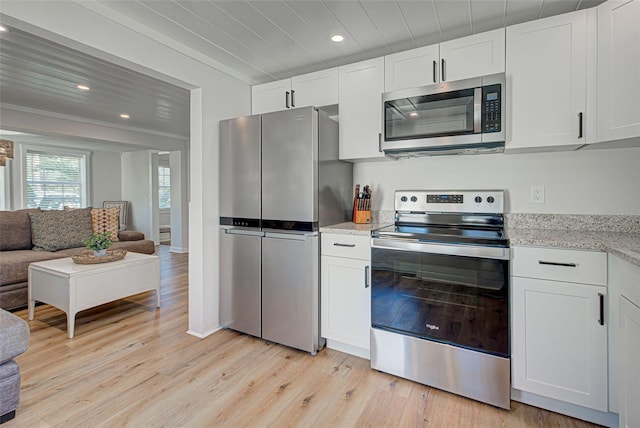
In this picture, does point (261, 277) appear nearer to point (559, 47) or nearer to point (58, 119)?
point (559, 47)

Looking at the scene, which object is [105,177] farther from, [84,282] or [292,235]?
[292,235]

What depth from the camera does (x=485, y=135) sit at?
196cm

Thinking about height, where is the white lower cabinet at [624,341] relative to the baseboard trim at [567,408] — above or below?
above

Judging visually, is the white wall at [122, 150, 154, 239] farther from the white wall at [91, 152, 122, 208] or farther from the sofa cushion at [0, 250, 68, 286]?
the sofa cushion at [0, 250, 68, 286]

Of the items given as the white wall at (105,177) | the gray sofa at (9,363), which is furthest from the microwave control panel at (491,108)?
the white wall at (105,177)

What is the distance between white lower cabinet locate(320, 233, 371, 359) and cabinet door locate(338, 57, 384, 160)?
69 centimetres

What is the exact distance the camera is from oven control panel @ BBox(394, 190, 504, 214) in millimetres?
2219

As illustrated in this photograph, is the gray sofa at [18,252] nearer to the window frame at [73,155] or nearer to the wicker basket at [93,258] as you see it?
the wicker basket at [93,258]

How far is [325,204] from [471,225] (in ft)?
3.38

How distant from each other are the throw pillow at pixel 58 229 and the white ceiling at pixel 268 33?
1511 millimetres

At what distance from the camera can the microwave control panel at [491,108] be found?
1939 millimetres

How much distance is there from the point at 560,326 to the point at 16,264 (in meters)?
4.48

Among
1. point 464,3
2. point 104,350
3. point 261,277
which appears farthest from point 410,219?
point 104,350

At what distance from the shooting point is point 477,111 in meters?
1.98
